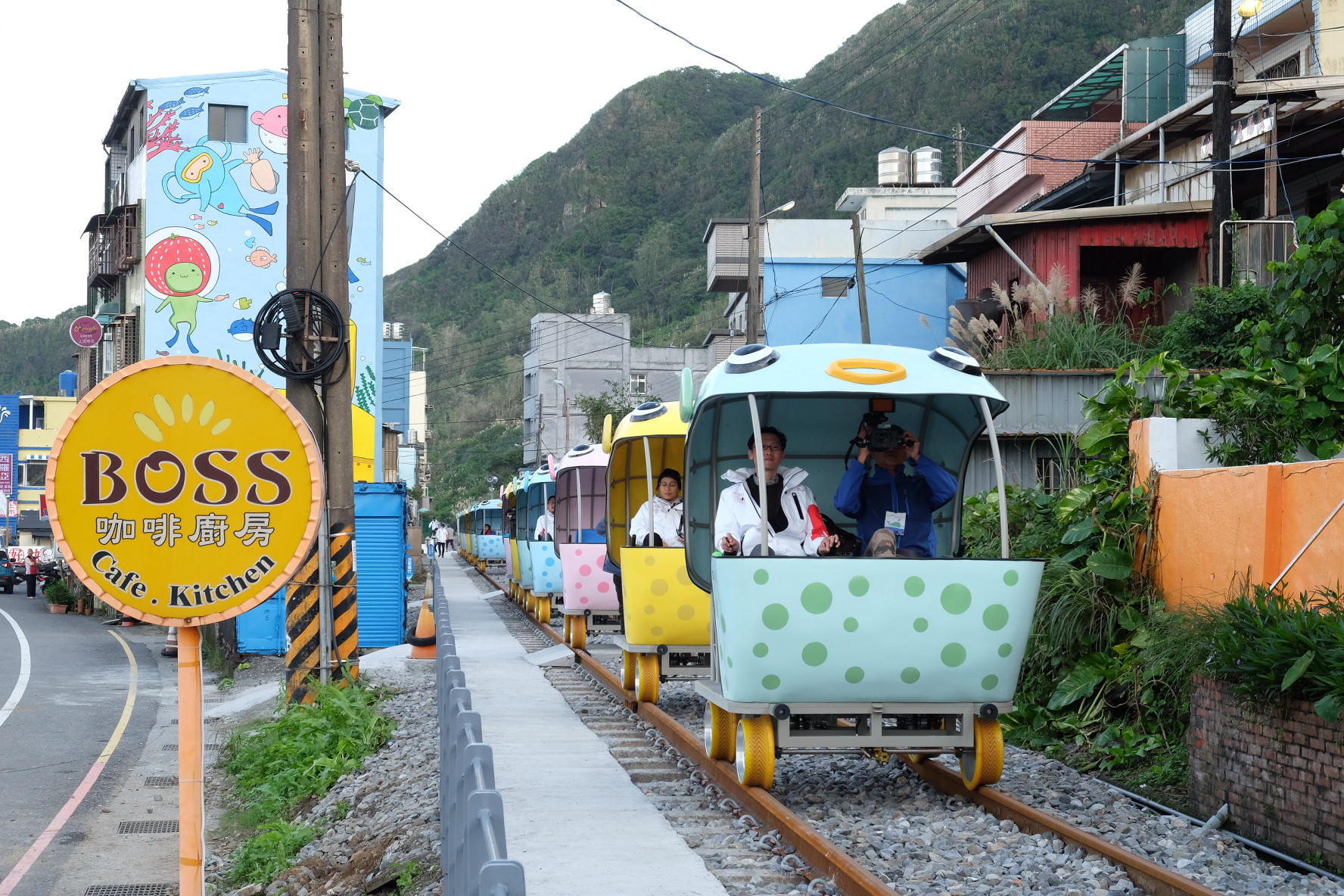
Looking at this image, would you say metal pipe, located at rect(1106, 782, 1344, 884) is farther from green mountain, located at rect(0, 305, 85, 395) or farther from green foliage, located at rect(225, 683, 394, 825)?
green mountain, located at rect(0, 305, 85, 395)

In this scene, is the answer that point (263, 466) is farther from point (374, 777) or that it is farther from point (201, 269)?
point (201, 269)

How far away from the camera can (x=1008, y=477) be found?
18609 mm

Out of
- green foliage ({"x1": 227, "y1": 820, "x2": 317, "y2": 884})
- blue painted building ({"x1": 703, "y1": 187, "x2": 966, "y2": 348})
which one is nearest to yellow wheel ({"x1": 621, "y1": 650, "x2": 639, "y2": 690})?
green foliage ({"x1": 227, "y1": 820, "x2": 317, "y2": 884})

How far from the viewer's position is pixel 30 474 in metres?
80.9

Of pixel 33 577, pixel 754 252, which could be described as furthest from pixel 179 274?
pixel 754 252

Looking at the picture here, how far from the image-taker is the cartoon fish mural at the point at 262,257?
38.5 m

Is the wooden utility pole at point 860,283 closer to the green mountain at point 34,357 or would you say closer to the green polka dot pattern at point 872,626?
the green polka dot pattern at point 872,626

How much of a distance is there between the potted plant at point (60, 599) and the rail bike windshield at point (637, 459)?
94.7 ft

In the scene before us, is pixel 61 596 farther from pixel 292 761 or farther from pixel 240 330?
pixel 292 761

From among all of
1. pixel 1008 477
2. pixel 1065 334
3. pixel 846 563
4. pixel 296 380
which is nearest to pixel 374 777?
pixel 296 380

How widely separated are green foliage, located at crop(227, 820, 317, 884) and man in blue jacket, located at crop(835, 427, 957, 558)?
466cm

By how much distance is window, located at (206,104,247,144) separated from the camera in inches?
1532

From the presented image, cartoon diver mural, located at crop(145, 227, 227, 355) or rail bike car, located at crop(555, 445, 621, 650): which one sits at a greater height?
cartoon diver mural, located at crop(145, 227, 227, 355)

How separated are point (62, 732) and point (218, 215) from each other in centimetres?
2453
